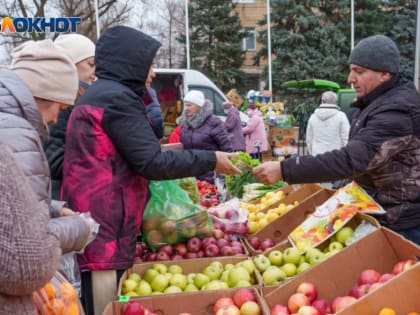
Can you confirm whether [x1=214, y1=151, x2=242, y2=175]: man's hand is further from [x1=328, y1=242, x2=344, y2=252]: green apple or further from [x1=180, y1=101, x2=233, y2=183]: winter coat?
[x1=180, y1=101, x2=233, y2=183]: winter coat

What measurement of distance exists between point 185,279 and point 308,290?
26.4 inches

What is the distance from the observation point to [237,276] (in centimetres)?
247

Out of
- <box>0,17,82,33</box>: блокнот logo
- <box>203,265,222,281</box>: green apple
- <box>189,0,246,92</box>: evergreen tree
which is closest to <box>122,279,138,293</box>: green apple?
<box>203,265,222,281</box>: green apple

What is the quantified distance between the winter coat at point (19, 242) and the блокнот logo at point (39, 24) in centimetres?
1606

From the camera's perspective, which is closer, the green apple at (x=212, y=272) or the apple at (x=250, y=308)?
the apple at (x=250, y=308)

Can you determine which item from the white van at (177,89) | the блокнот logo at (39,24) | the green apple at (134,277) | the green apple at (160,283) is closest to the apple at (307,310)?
the green apple at (160,283)

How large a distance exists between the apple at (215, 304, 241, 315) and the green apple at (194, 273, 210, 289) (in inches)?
12.9

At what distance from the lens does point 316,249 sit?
8.52ft

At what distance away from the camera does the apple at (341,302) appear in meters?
2.09

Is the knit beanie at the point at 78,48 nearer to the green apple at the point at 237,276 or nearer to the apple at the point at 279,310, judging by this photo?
the green apple at the point at 237,276

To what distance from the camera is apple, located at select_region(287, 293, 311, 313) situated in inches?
84.3

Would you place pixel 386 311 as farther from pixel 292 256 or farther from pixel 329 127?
pixel 329 127

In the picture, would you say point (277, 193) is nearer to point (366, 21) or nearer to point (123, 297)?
point (123, 297)

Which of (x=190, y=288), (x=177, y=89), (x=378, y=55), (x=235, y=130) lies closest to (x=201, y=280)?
(x=190, y=288)
